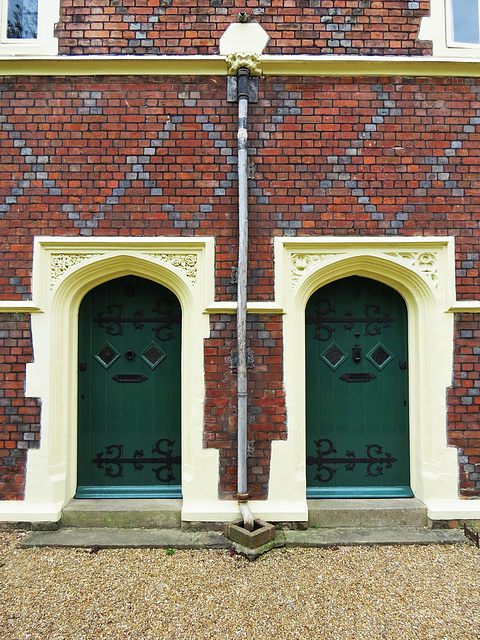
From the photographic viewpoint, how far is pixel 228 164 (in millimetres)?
3824

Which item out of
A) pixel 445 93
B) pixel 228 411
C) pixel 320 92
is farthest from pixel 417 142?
pixel 228 411

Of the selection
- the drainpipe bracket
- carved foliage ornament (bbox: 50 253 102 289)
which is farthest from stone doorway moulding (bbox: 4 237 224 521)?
the drainpipe bracket

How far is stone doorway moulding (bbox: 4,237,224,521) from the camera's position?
3.71 metres

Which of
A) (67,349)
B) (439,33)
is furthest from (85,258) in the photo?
(439,33)

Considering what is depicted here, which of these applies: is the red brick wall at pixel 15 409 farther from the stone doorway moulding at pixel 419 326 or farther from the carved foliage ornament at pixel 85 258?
the stone doorway moulding at pixel 419 326

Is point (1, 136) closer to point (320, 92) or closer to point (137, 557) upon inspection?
point (320, 92)

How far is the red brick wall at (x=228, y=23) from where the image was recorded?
385cm

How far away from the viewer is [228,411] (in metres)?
3.74

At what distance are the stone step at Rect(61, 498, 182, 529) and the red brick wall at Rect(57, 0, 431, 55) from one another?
4287mm

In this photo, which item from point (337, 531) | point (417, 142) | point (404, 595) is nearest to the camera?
point (404, 595)

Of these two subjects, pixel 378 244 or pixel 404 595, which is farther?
pixel 378 244

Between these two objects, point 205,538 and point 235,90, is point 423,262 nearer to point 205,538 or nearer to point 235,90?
point 235,90

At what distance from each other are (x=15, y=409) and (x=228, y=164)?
304 cm

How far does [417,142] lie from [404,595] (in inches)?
150
